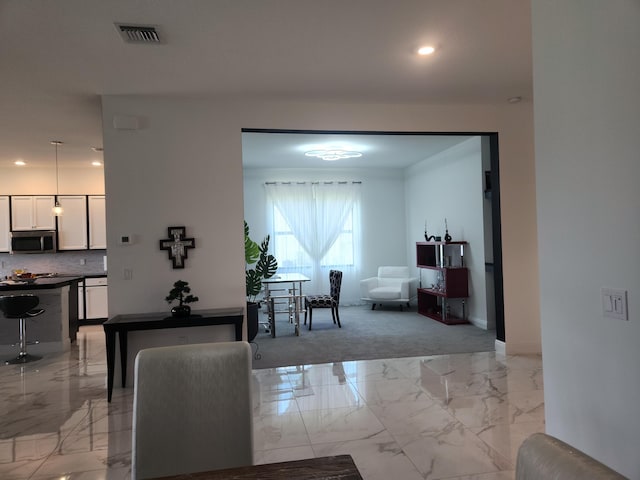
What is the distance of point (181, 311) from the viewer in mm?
3977

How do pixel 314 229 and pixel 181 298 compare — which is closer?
pixel 181 298

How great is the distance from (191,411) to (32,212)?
747 cm

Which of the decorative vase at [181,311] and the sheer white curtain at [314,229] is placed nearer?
the decorative vase at [181,311]

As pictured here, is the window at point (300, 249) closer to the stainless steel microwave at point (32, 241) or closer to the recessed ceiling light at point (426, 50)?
the stainless steel microwave at point (32, 241)

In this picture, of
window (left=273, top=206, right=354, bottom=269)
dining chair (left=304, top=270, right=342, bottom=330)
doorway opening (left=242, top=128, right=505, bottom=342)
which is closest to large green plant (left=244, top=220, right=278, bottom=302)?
dining chair (left=304, top=270, right=342, bottom=330)

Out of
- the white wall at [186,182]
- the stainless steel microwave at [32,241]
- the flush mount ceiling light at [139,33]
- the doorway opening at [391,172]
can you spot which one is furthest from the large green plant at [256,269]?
the stainless steel microwave at [32,241]

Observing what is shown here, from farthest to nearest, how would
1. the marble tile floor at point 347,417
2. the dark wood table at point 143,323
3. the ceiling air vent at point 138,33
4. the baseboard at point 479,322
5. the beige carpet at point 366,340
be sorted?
the baseboard at point 479,322, the beige carpet at point 366,340, the dark wood table at point 143,323, the ceiling air vent at point 138,33, the marble tile floor at point 347,417

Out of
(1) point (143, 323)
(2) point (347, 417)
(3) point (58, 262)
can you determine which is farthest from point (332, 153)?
(3) point (58, 262)

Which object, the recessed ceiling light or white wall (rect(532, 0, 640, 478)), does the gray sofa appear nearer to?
white wall (rect(532, 0, 640, 478))

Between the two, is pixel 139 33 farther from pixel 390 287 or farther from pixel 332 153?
pixel 390 287

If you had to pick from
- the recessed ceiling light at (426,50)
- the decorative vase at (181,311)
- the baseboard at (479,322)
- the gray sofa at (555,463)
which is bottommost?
the baseboard at (479,322)

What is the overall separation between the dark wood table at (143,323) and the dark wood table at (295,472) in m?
2.81

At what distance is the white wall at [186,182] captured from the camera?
4.15 metres

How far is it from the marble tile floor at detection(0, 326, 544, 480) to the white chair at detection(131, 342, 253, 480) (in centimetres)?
124
